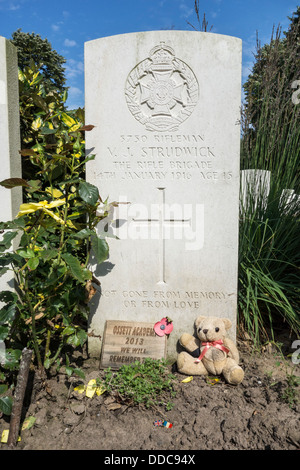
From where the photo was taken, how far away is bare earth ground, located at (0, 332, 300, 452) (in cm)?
157

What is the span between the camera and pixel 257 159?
2648 millimetres

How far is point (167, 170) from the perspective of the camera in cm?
220

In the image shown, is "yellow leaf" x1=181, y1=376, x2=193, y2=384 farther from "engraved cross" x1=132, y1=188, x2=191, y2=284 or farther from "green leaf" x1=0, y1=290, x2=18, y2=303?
"green leaf" x1=0, y1=290, x2=18, y2=303

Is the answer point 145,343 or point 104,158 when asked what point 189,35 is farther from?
point 145,343

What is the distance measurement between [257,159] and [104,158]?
124 centimetres

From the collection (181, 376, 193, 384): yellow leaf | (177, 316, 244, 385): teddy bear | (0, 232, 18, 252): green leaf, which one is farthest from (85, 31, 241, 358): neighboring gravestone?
(0, 232, 18, 252): green leaf

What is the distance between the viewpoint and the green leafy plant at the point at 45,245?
1.70m

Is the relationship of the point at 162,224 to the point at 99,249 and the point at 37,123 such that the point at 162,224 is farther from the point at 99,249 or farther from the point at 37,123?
the point at 37,123

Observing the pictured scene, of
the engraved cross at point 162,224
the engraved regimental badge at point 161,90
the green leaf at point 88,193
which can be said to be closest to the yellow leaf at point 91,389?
the engraved cross at point 162,224

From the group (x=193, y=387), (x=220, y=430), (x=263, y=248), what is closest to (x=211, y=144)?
(x=263, y=248)

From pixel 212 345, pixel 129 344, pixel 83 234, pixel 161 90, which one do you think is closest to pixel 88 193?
pixel 83 234

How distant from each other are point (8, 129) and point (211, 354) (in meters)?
1.84

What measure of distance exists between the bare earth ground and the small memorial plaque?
15 centimetres
